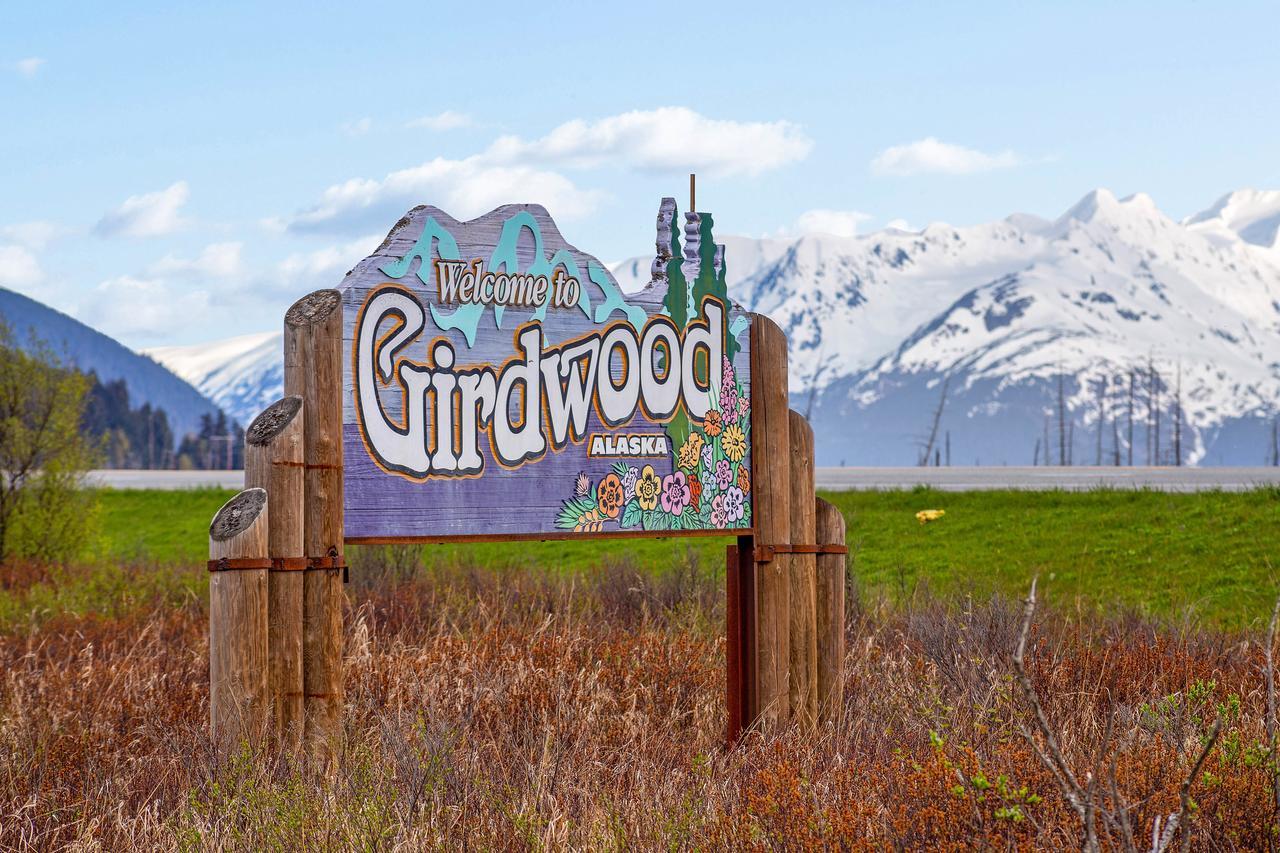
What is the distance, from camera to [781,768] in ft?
16.6

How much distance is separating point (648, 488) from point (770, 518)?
0.74m

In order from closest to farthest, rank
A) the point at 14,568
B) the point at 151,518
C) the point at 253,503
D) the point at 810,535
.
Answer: the point at 253,503
the point at 810,535
the point at 14,568
the point at 151,518

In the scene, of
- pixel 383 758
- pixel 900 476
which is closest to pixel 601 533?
pixel 383 758

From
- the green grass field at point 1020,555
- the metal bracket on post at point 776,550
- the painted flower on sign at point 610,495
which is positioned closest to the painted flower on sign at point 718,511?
the metal bracket on post at point 776,550

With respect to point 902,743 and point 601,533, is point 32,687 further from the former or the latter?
point 902,743

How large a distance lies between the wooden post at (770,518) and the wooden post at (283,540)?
242cm

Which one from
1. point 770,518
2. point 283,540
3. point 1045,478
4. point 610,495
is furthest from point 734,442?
point 1045,478

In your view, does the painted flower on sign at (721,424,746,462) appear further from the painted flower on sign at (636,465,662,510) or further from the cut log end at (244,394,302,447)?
the cut log end at (244,394,302,447)

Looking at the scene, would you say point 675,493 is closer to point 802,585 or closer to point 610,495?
point 610,495

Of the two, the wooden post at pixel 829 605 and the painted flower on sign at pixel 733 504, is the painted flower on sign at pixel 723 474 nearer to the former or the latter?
A: the painted flower on sign at pixel 733 504

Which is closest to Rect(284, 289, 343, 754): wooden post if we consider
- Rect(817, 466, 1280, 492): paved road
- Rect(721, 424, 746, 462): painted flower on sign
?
Rect(721, 424, 746, 462): painted flower on sign

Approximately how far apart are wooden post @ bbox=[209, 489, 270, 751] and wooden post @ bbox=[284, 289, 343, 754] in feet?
0.72

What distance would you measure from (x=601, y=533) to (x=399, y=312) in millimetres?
1469

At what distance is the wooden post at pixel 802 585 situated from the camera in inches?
276
